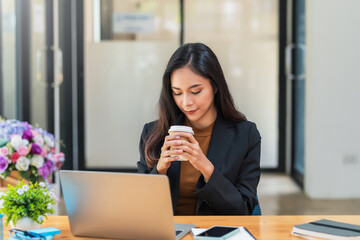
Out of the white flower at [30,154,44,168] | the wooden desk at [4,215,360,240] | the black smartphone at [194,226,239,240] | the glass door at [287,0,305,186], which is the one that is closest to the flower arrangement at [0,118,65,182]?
the white flower at [30,154,44,168]

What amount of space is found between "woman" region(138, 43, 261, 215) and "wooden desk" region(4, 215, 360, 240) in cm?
19

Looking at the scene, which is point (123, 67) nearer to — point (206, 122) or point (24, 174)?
point (24, 174)

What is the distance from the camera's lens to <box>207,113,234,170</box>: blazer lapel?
207 cm

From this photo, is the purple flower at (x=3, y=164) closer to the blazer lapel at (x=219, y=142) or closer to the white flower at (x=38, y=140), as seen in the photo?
the white flower at (x=38, y=140)

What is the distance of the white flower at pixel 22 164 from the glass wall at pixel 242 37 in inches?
142

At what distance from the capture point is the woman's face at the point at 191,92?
204 cm

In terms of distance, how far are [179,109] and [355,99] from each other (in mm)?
3021

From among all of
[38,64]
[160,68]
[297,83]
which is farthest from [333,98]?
[38,64]

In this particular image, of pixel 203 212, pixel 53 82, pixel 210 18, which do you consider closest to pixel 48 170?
pixel 203 212

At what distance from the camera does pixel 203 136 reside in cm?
220

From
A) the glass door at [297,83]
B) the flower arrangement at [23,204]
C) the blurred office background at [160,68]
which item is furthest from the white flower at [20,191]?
the glass door at [297,83]

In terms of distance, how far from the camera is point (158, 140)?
213 centimetres

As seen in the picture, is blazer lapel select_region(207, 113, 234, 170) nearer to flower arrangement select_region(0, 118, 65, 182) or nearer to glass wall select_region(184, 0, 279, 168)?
flower arrangement select_region(0, 118, 65, 182)

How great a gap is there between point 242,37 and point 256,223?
4.43 m
